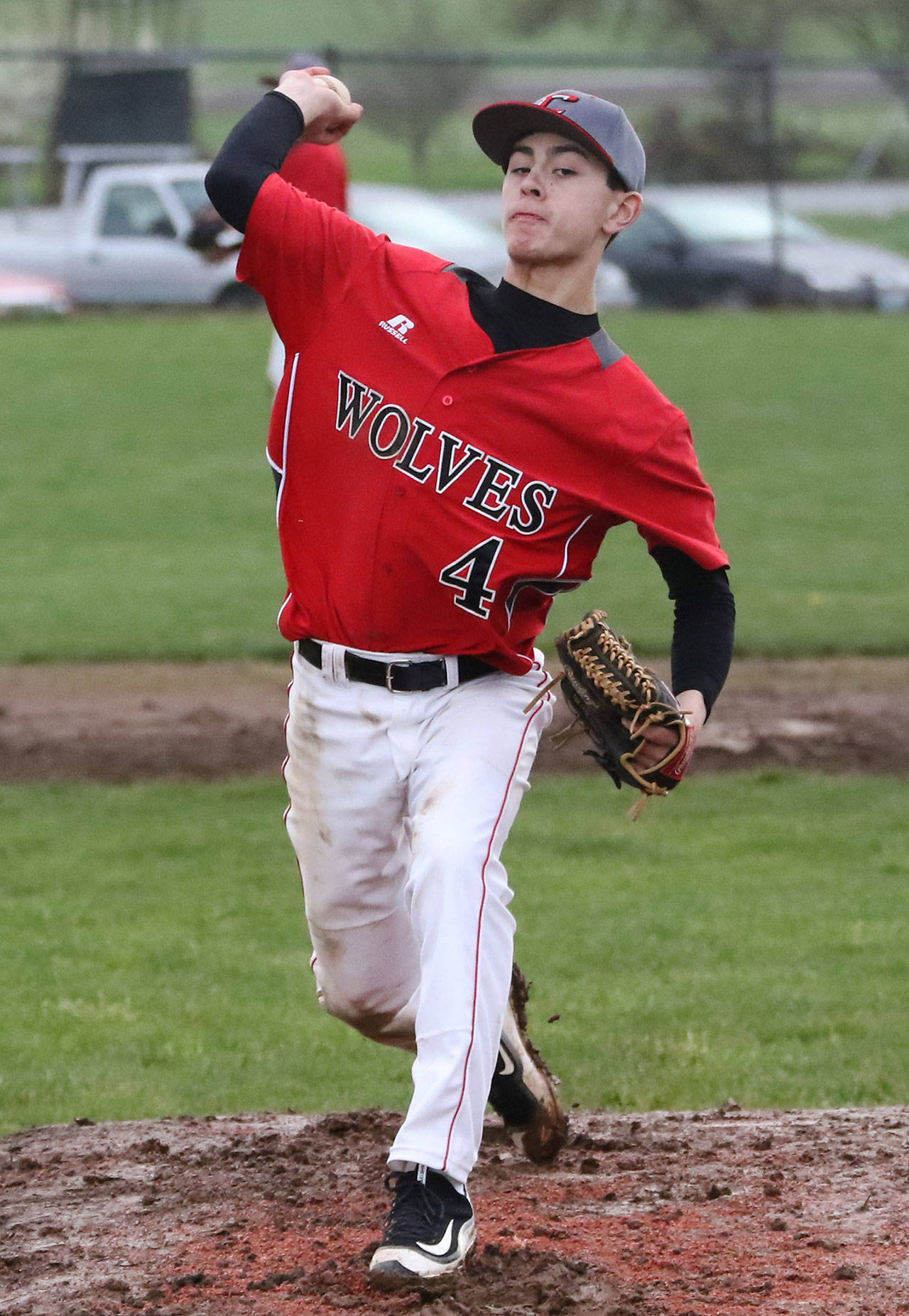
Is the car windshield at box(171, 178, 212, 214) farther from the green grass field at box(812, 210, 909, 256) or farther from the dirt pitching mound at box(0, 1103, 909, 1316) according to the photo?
the dirt pitching mound at box(0, 1103, 909, 1316)

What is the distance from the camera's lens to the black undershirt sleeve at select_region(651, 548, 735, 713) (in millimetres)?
3811

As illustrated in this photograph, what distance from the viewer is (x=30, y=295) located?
2059 cm

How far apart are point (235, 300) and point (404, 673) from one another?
57.9 ft

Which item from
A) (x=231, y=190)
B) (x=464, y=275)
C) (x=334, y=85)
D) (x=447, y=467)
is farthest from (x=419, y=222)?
(x=447, y=467)

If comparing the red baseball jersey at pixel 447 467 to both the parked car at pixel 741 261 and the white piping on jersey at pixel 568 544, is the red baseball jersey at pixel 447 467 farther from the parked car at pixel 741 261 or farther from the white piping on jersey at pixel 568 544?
the parked car at pixel 741 261

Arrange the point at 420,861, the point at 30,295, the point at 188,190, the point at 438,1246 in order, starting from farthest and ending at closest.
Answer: the point at 30,295 < the point at 188,190 < the point at 420,861 < the point at 438,1246

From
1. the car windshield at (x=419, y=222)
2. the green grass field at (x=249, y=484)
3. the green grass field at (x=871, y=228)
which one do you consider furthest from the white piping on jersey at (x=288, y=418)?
the green grass field at (x=871, y=228)

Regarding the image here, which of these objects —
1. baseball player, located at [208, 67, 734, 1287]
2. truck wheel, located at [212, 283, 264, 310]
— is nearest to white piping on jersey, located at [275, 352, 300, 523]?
baseball player, located at [208, 67, 734, 1287]

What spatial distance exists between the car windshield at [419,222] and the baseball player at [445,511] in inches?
629

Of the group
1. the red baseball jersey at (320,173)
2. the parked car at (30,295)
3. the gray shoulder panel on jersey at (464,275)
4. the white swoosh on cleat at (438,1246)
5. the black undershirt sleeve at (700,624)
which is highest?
the gray shoulder panel on jersey at (464,275)

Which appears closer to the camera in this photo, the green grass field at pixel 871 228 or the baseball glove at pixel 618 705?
the baseball glove at pixel 618 705

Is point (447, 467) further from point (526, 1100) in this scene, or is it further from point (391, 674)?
point (526, 1100)

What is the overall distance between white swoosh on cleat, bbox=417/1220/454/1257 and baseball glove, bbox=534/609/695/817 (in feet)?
2.72

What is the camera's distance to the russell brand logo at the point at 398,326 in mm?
3814
